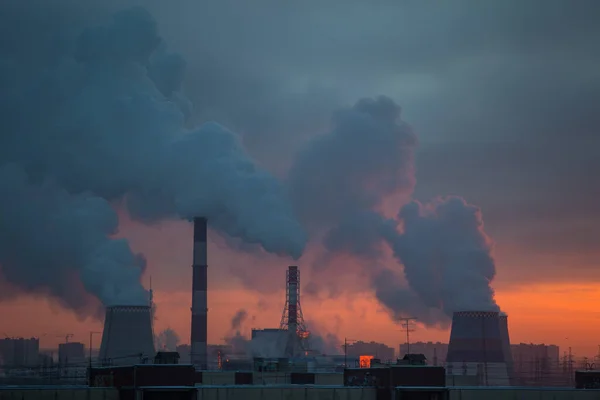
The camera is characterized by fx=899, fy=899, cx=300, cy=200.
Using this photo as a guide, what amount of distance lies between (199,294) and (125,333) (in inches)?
313

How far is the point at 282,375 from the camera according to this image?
6500cm

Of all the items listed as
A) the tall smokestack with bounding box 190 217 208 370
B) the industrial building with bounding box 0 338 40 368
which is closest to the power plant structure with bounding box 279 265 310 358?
the tall smokestack with bounding box 190 217 208 370

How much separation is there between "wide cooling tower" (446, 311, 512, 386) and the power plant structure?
14.7 metres

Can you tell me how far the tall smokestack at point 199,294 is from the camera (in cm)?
8131

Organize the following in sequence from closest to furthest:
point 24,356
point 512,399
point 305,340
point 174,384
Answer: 1. point 174,384
2. point 512,399
3. point 305,340
4. point 24,356

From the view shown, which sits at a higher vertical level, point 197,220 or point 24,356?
point 197,220

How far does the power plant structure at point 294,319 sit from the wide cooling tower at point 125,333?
16.1 m

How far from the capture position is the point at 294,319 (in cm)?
8906

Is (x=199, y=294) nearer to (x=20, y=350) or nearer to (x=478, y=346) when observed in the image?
(x=478, y=346)

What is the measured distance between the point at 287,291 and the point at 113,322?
1928cm

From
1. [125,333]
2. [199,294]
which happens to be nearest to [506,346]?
[199,294]

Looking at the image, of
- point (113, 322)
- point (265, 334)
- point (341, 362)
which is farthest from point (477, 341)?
point (113, 322)

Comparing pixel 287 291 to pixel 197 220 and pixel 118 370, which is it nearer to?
pixel 197 220

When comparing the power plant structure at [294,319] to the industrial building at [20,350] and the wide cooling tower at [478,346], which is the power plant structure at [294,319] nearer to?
the wide cooling tower at [478,346]
